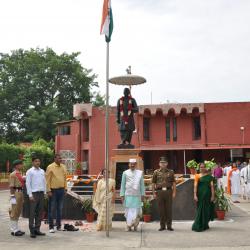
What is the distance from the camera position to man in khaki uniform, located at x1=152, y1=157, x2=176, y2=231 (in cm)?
921

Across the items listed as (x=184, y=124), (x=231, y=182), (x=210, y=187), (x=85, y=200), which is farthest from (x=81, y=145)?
(x=210, y=187)

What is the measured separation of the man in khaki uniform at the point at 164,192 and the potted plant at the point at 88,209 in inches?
86.8

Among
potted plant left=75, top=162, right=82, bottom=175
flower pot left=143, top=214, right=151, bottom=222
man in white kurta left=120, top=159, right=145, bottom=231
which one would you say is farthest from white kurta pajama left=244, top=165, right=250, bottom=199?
potted plant left=75, top=162, right=82, bottom=175

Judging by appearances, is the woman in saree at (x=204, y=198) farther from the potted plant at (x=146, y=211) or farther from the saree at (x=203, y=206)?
the potted plant at (x=146, y=211)

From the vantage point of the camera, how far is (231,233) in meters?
8.72

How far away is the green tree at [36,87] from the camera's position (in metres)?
47.8

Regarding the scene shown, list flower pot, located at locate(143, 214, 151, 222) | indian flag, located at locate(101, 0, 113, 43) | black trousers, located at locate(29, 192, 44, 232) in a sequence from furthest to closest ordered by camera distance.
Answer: flower pot, located at locate(143, 214, 151, 222) < indian flag, located at locate(101, 0, 113, 43) < black trousers, located at locate(29, 192, 44, 232)

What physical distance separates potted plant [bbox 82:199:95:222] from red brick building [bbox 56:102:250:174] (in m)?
20.1

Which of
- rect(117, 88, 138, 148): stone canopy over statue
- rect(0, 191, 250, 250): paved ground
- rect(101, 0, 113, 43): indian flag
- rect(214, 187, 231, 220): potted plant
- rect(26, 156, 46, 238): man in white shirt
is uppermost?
rect(101, 0, 113, 43): indian flag

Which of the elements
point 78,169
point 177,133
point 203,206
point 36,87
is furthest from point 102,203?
point 36,87

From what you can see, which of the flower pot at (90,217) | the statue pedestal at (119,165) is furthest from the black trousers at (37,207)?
the statue pedestal at (119,165)

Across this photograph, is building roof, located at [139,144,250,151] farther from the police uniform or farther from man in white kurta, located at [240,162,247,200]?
the police uniform

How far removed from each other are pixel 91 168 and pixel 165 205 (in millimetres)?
23933

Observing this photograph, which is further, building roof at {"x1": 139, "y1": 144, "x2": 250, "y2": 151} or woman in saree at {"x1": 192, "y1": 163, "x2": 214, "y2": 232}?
building roof at {"x1": 139, "y1": 144, "x2": 250, "y2": 151}
